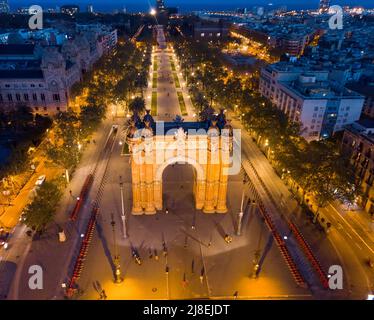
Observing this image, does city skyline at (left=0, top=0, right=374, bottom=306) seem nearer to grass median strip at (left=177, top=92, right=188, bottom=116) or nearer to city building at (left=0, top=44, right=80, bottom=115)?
city building at (left=0, top=44, right=80, bottom=115)

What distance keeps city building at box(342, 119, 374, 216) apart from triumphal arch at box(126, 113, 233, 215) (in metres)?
27.6

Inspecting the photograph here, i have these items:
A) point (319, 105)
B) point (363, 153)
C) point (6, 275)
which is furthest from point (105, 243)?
point (319, 105)

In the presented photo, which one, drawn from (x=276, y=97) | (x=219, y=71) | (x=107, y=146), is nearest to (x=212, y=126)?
(x=107, y=146)

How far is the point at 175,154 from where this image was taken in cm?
5119

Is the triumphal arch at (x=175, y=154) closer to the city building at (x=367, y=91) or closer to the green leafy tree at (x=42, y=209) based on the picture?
the green leafy tree at (x=42, y=209)

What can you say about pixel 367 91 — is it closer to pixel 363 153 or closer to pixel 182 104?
pixel 363 153

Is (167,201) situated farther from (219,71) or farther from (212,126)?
(219,71)

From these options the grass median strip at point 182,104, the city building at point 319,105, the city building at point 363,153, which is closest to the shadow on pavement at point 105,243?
the city building at point 363,153

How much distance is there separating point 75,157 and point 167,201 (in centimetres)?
2390

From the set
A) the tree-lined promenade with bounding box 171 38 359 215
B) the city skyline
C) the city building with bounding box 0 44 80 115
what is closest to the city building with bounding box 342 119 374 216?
the city skyline

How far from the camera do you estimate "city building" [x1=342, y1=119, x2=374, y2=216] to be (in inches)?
2294

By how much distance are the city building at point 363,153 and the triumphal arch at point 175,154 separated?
2760 centimetres

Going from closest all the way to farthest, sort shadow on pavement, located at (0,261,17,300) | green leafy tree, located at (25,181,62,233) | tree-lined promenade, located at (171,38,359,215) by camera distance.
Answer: shadow on pavement, located at (0,261,17,300)
green leafy tree, located at (25,181,62,233)
tree-lined promenade, located at (171,38,359,215)

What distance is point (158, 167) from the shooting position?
169ft
